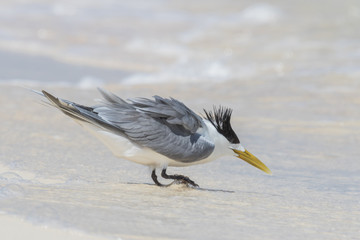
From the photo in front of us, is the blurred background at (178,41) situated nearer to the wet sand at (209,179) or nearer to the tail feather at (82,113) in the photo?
the wet sand at (209,179)

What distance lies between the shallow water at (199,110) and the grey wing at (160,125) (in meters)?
0.35

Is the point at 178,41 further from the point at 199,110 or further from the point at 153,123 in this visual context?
the point at 153,123

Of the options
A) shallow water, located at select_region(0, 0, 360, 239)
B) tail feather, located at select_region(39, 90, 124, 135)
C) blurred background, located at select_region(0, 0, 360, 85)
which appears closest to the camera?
shallow water, located at select_region(0, 0, 360, 239)

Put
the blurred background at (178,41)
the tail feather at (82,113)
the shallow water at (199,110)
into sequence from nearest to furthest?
the shallow water at (199,110)
the tail feather at (82,113)
the blurred background at (178,41)

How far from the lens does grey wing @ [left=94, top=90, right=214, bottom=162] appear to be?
4.96 meters

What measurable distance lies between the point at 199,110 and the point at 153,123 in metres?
4.13

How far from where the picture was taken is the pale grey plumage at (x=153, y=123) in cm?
495

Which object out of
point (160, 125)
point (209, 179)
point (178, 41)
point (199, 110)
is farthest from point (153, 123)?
point (178, 41)

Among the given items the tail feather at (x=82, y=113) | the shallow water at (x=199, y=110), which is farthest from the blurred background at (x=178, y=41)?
the tail feather at (x=82, y=113)

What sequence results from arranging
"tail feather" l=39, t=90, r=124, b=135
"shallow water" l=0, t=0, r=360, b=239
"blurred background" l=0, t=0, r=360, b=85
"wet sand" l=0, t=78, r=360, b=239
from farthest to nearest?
"blurred background" l=0, t=0, r=360, b=85
"tail feather" l=39, t=90, r=124, b=135
"shallow water" l=0, t=0, r=360, b=239
"wet sand" l=0, t=78, r=360, b=239

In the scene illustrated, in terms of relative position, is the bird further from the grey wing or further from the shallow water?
the shallow water

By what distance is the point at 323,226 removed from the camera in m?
4.51

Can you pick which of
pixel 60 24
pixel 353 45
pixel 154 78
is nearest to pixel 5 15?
pixel 60 24

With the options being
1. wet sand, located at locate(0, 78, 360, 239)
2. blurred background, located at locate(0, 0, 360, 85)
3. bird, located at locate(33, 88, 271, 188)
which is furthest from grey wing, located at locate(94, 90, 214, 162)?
blurred background, located at locate(0, 0, 360, 85)
